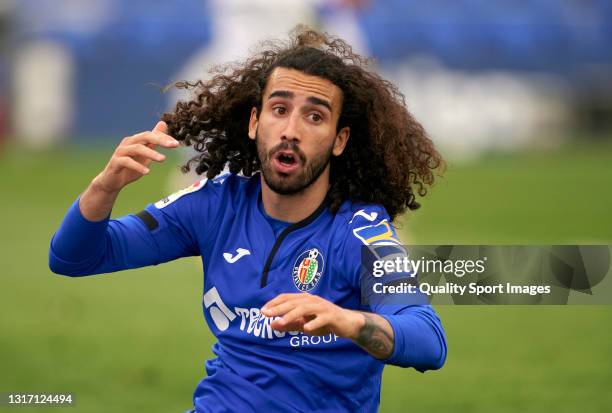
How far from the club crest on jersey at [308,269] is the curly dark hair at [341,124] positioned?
27 centimetres

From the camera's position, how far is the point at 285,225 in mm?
4699

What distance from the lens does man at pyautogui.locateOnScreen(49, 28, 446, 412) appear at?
14.6 feet

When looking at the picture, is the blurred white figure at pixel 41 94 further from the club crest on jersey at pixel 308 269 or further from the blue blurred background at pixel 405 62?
the club crest on jersey at pixel 308 269

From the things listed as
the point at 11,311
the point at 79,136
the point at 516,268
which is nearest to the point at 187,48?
the point at 79,136

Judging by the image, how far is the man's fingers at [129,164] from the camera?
4359 mm

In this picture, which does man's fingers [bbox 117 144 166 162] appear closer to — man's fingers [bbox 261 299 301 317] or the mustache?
the mustache

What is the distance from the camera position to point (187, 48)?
3350cm

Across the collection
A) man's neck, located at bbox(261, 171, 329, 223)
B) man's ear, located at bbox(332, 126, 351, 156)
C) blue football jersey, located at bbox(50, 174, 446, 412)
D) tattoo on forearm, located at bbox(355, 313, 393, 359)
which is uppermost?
man's ear, located at bbox(332, 126, 351, 156)

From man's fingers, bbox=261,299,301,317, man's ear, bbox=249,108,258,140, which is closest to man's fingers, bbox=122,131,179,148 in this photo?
man's ear, bbox=249,108,258,140

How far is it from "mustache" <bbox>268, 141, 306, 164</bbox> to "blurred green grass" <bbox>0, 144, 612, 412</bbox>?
0.93m

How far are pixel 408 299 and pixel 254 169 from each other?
4.18 feet

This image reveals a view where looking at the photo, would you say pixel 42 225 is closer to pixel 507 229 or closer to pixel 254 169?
pixel 507 229

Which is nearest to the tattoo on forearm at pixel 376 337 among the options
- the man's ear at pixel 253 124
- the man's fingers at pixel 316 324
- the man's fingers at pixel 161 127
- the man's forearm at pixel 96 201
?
the man's fingers at pixel 316 324

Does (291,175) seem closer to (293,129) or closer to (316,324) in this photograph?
(293,129)
